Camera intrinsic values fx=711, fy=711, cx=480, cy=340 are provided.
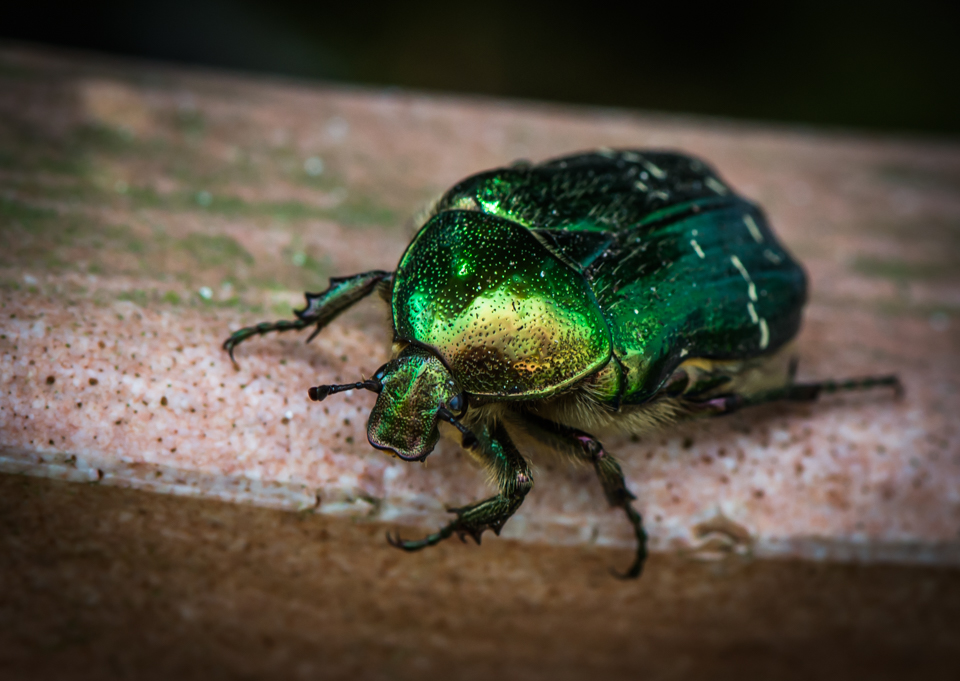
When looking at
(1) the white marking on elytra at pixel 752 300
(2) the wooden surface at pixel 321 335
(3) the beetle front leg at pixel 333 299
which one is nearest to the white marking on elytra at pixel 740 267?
(1) the white marking on elytra at pixel 752 300

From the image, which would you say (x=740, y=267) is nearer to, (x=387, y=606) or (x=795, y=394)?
(x=795, y=394)

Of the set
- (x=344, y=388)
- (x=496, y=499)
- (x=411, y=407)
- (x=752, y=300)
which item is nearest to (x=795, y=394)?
(x=752, y=300)

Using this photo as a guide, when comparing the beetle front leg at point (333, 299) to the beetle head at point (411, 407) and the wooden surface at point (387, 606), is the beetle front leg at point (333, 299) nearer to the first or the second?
the beetle head at point (411, 407)

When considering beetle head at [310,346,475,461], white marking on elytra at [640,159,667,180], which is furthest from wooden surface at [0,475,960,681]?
white marking on elytra at [640,159,667,180]

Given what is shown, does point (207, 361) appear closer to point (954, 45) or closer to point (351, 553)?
point (351, 553)

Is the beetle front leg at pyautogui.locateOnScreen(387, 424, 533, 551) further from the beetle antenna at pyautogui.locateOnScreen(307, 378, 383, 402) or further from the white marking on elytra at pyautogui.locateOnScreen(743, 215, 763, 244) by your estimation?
the white marking on elytra at pyautogui.locateOnScreen(743, 215, 763, 244)
